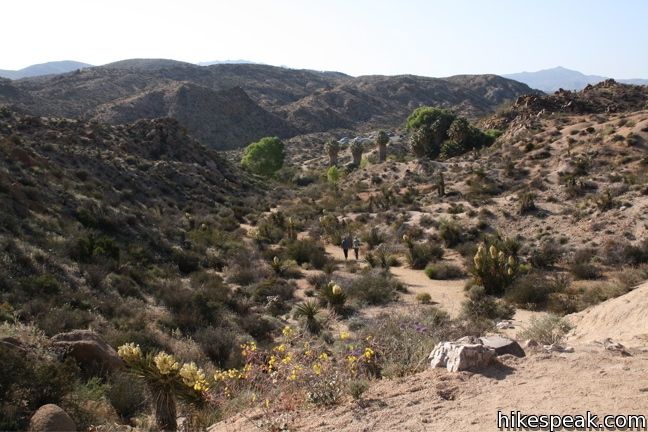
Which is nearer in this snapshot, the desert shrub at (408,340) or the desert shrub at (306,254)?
the desert shrub at (408,340)

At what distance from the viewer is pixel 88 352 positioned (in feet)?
26.7

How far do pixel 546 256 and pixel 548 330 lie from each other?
10.3m

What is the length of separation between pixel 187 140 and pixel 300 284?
33.1 m

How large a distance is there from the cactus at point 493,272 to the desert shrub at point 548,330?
5015mm

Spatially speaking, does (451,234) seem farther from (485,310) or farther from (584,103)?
(584,103)

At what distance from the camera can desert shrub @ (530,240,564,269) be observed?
19.5 metres

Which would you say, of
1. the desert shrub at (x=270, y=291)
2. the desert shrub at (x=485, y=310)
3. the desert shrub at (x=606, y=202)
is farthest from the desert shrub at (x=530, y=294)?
the desert shrub at (x=606, y=202)

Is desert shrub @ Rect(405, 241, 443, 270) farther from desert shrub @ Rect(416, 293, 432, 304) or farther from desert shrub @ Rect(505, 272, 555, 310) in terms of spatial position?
desert shrub @ Rect(505, 272, 555, 310)

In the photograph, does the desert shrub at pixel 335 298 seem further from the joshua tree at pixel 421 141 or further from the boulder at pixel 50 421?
the joshua tree at pixel 421 141

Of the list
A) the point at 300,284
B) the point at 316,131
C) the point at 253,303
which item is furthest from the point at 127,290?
the point at 316,131

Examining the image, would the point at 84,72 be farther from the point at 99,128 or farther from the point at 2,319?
the point at 2,319

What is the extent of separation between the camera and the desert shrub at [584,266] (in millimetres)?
17422

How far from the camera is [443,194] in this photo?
3281cm

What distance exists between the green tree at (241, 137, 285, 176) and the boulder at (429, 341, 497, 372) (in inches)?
2047
